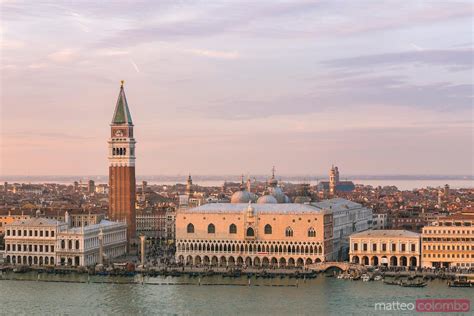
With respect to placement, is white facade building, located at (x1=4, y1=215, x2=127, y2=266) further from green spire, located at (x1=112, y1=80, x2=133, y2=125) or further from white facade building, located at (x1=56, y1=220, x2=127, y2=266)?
green spire, located at (x1=112, y1=80, x2=133, y2=125)

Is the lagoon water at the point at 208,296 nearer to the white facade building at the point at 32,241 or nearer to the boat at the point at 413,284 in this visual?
Answer: the boat at the point at 413,284

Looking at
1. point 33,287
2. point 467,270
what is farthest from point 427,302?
point 33,287

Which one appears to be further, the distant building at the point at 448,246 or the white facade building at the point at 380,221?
the white facade building at the point at 380,221

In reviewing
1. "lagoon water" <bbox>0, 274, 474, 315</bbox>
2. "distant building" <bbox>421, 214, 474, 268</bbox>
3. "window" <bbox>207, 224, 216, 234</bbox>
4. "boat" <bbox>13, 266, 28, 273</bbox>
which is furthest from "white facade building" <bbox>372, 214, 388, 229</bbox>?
"boat" <bbox>13, 266, 28, 273</bbox>

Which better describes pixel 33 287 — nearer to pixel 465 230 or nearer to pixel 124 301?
pixel 124 301

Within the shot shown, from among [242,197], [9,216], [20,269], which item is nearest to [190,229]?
[242,197]

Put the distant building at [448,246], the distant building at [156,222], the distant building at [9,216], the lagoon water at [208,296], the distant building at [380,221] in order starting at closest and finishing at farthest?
the lagoon water at [208,296], the distant building at [448,246], the distant building at [9,216], the distant building at [380,221], the distant building at [156,222]

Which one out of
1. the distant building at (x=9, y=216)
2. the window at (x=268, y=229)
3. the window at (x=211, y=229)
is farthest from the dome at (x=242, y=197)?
the distant building at (x=9, y=216)
